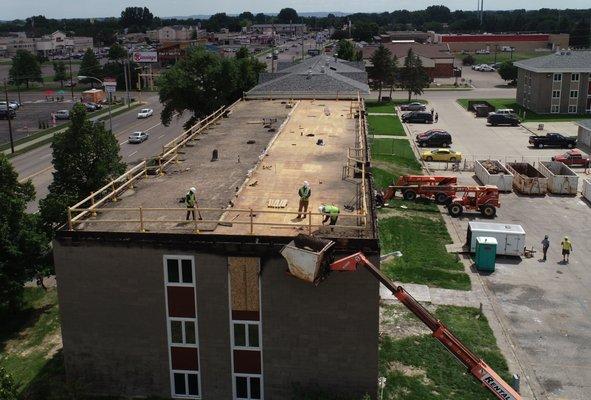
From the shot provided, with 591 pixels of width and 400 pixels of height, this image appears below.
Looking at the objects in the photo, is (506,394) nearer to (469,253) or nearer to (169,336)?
(169,336)

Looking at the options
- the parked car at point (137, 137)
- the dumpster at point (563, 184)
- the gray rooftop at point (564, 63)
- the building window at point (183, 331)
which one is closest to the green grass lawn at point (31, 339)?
the building window at point (183, 331)

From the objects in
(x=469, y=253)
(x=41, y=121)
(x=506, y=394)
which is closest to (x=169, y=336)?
(x=506, y=394)

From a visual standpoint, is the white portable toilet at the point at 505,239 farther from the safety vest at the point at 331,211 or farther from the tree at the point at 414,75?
the tree at the point at 414,75

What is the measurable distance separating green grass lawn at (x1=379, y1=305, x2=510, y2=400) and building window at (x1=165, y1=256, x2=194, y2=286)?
7.65 m

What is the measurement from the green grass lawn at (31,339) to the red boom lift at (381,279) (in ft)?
36.8

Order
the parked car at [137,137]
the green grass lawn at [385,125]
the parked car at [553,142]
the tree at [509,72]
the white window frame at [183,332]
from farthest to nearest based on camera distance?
the tree at [509,72], the green grass lawn at [385,125], the parked car at [137,137], the parked car at [553,142], the white window frame at [183,332]

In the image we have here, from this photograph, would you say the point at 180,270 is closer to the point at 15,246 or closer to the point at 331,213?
the point at 331,213

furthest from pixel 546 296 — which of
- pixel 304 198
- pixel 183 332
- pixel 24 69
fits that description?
pixel 24 69

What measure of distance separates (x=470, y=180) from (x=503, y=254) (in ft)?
56.9

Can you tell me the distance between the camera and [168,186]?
85.3 ft

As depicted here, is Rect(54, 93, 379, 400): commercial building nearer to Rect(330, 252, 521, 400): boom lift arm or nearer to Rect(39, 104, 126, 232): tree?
Rect(330, 252, 521, 400): boom lift arm

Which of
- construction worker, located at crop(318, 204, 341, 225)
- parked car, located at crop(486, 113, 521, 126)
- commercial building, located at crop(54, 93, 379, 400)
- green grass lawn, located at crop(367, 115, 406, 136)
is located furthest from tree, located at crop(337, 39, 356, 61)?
construction worker, located at crop(318, 204, 341, 225)

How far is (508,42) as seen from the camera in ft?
579

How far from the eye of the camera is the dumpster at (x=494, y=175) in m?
45.9
